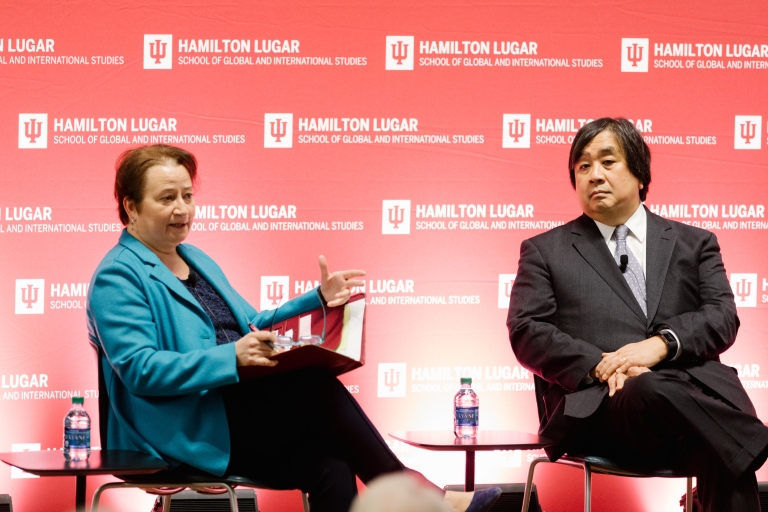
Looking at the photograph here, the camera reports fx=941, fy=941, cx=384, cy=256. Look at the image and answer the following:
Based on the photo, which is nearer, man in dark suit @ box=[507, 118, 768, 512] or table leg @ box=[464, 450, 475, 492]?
man in dark suit @ box=[507, 118, 768, 512]

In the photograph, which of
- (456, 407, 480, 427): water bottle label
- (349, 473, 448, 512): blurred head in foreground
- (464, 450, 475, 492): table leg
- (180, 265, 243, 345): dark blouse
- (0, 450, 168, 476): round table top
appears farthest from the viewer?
(456, 407, 480, 427): water bottle label

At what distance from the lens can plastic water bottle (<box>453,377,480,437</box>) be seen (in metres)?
3.22

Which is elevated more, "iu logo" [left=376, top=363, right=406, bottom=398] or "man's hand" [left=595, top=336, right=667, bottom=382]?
"man's hand" [left=595, top=336, right=667, bottom=382]

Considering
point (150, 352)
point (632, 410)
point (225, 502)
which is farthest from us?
point (225, 502)

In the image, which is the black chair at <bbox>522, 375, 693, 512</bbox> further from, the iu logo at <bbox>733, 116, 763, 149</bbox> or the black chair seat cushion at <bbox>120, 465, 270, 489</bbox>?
the iu logo at <bbox>733, 116, 763, 149</bbox>

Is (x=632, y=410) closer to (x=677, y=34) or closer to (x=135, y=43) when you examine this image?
(x=677, y=34)

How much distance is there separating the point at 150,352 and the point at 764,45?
2.96 m

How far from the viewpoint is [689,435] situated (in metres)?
2.74

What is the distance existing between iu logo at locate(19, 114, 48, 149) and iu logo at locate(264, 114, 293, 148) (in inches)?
36.0

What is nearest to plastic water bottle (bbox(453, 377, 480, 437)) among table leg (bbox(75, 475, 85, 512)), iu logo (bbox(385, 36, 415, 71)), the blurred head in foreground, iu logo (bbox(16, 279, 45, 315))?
→ table leg (bbox(75, 475, 85, 512))

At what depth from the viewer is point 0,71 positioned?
154 inches

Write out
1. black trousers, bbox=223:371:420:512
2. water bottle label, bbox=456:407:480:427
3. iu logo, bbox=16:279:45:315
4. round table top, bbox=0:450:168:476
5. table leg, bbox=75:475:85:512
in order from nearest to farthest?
round table top, bbox=0:450:168:476
table leg, bbox=75:475:85:512
black trousers, bbox=223:371:420:512
water bottle label, bbox=456:407:480:427
iu logo, bbox=16:279:45:315

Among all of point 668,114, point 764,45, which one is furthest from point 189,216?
point 764,45

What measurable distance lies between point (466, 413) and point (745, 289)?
1499 mm
